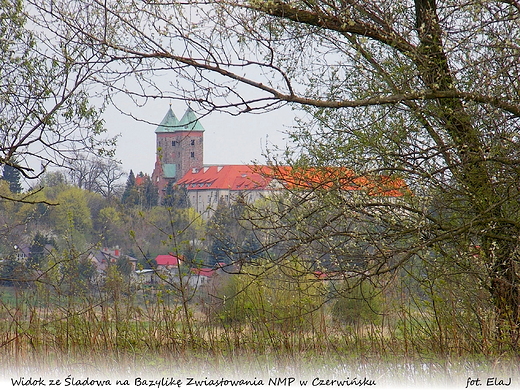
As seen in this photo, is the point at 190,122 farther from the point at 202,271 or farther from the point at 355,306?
the point at 355,306

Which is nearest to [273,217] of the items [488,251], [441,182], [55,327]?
[441,182]

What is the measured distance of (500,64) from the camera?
4.14 metres

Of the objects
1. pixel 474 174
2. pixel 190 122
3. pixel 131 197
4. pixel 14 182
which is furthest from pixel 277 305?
pixel 131 197

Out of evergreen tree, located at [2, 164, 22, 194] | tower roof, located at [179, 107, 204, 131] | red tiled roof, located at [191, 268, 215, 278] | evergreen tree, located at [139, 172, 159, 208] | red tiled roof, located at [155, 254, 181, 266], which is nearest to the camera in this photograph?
tower roof, located at [179, 107, 204, 131]

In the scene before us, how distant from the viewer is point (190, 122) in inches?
184

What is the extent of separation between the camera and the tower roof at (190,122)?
15.2ft

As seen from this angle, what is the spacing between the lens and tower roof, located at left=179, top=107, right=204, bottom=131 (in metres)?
4.64

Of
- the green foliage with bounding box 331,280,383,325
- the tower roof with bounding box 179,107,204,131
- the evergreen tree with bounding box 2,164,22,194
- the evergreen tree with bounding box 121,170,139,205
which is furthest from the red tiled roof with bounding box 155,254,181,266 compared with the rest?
the evergreen tree with bounding box 2,164,22,194

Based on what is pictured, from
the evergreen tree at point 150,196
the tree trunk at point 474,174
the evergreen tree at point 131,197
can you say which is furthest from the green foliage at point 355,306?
the evergreen tree at point 150,196

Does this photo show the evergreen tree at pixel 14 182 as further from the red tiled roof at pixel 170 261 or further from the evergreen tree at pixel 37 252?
the red tiled roof at pixel 170 261

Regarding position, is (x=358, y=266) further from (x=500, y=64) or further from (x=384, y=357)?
(x=500, y=64)

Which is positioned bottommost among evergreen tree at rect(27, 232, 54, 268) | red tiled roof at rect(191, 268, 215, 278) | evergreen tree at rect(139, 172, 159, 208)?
red tiled roof at rect(191, 268, 215, 278)

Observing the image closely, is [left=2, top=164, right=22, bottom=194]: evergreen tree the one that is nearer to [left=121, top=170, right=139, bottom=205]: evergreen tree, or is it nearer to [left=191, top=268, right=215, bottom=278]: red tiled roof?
[left=121, top=170, right=139, bottom=205]: evergreen tree

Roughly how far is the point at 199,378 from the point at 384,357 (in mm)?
1359
